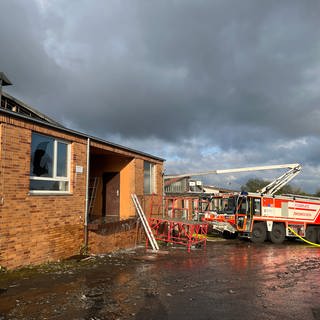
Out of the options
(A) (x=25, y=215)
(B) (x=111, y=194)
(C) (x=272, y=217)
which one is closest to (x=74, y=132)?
(A) (x=25, y=215)

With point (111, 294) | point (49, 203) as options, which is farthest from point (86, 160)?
point (111, 294)

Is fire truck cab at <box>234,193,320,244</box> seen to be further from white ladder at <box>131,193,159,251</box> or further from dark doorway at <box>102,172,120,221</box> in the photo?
dark doorway at <box>102,172,120,221</box>

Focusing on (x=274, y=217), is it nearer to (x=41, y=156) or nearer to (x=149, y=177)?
(x=149, y=177)

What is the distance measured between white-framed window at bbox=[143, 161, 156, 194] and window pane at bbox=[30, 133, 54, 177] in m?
7.37

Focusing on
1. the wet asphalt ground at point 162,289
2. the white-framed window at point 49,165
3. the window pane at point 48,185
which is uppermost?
the white-framed window at point 49,165

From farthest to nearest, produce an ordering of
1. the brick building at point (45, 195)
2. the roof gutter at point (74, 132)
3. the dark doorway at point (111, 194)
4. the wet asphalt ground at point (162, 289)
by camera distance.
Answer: the dark doorway at point (111, 194)
the roof gutter at point (74, 132)
the brick building at point (45, 195)
the wet asphalt ground at point (162, 289)

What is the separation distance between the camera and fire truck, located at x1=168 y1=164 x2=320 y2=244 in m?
18.0

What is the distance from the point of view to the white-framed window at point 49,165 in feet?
30.5

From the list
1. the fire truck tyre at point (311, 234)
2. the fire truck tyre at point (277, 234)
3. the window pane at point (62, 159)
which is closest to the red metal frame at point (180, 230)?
the fire truck tyre at point (277, 234)

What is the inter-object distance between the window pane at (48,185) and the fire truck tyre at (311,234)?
14439mm

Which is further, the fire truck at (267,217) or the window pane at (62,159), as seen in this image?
the fire truck at (267,217)

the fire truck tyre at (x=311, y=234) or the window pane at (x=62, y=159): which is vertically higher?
the window pane at (x=62, y=159)

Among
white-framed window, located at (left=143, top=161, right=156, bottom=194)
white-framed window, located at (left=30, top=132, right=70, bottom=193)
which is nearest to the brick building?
white-framed window, located at (left=30, top=132, right=70, bottom=193)

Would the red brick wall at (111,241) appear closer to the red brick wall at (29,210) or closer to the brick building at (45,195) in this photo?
the brick building at (45,195)
